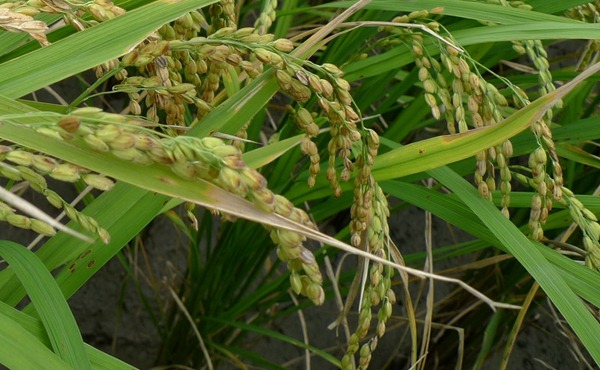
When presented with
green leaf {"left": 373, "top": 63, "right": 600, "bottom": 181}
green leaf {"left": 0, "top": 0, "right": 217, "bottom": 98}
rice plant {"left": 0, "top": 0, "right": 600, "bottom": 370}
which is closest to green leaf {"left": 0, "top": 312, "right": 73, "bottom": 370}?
rice plant {"left": 0, "top": 0, "right": 600, "bottom": 370}

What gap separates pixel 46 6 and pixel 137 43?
9cm

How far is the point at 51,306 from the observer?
0.79 metres

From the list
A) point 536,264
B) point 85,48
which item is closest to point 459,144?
point 536,264

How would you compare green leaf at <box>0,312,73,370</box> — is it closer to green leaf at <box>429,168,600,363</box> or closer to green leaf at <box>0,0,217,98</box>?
green leaf at <box>0,0,217,98</box>

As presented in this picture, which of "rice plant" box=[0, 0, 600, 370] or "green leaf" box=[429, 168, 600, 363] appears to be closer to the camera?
"rice plant" box=[0, 0, 600, 370]

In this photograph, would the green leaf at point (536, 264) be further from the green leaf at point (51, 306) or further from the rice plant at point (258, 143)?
the green leaf at point (51, 306)

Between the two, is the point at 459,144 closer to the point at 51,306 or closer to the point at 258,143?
the point at 258,143

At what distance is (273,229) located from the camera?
642mm

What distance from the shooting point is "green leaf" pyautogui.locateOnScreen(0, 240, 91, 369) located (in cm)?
76

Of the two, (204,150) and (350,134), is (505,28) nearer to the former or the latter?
(350,134)

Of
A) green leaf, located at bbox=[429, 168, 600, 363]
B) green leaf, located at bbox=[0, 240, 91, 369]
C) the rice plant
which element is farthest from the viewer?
green leaf, located at bbox=[429, 168, 600, 363]

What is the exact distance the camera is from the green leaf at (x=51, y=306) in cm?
76

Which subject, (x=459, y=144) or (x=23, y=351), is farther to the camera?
(x=459, y=144)

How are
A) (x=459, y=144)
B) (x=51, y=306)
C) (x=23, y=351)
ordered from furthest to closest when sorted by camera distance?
(x=459, y=144)
(x=51, y=306)
(x=23, y=351)
